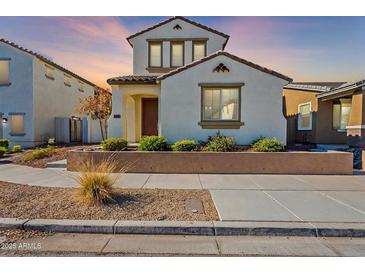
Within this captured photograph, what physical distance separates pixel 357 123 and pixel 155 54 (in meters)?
11.8

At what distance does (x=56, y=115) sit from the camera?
674 inches

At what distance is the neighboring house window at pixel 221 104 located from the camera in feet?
32.5

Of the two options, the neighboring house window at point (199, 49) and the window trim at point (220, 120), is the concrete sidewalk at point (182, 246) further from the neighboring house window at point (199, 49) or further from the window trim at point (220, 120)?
the neighboring house window at point (199, 49)

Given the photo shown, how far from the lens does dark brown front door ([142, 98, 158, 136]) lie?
42.6 ft

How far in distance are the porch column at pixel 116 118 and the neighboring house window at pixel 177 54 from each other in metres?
4.27

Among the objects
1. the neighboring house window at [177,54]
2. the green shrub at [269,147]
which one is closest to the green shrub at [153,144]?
the green shrub at [269,147]

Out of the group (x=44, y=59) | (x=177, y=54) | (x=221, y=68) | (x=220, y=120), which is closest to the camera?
(x=221, y=68)

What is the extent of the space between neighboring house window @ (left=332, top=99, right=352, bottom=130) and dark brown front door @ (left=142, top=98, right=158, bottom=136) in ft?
35.4

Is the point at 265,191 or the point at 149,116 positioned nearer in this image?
the point at 265,191

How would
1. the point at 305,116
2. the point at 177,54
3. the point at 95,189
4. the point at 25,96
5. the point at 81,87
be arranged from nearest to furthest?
1. the point at 95,189
2. the point at 177,54
3. the point at 305,116
4. the point at 25,96
5. the point at 81,87

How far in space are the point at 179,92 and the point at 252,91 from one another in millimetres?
3388

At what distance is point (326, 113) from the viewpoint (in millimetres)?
12836

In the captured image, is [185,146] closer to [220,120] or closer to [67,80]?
[220,120]

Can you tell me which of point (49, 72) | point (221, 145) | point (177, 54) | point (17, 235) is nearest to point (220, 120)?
point (221, 145)
